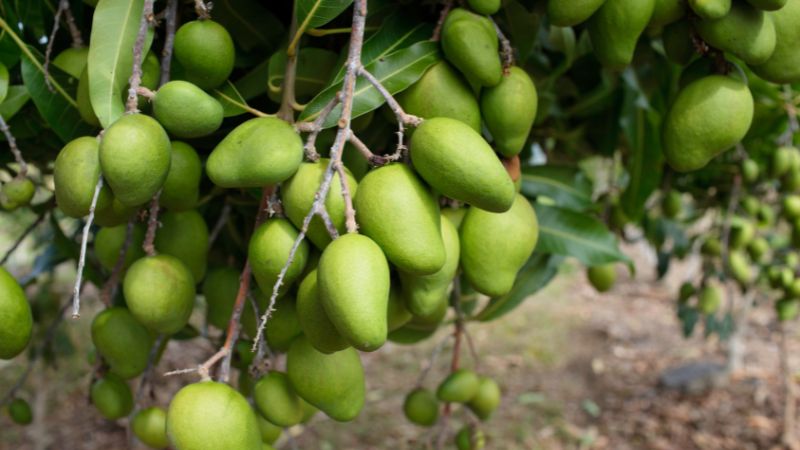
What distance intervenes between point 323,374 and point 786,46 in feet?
1.93

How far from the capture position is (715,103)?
0.72 metres

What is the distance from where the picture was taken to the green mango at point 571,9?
2.28 ft

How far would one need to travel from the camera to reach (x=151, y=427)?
2.73 feet

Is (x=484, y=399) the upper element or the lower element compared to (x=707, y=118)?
lower

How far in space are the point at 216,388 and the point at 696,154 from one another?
0.55 metres

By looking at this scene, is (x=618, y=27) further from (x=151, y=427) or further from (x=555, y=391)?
(x=555, y=391)

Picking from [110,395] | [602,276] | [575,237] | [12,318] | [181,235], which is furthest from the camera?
[602,276]

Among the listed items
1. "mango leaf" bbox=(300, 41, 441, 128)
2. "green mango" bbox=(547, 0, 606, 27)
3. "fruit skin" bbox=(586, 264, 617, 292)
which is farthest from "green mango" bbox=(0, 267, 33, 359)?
"fruit skin" bbox=(586, 264, 617, 292)

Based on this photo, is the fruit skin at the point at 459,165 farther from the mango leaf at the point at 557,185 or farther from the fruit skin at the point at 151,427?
the mango leaf at the point at 557,185

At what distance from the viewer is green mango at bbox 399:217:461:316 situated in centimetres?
65

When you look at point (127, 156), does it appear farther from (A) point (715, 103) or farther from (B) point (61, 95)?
(A) point (715, 103)

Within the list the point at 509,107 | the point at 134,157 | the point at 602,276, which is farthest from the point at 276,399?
the point at 602,276

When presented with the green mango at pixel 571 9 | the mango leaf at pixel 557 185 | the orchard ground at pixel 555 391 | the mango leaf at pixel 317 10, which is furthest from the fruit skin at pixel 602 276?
the orchard ground at pixel 555 391

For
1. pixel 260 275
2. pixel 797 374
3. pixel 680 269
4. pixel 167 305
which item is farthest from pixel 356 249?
pixel 680 269
